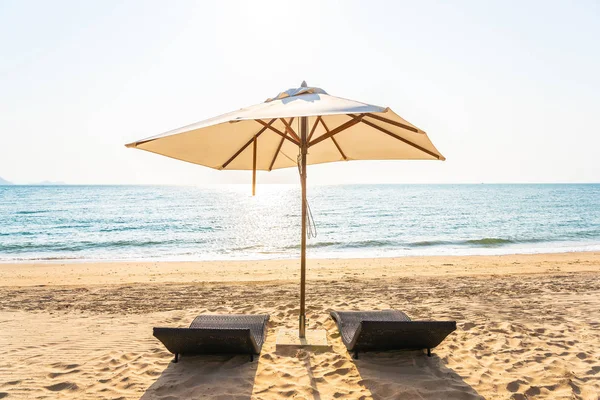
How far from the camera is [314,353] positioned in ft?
14.8

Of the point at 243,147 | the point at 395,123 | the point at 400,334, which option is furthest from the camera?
the point at 243,147

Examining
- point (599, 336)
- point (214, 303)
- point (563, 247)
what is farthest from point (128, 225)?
point (599, 336)

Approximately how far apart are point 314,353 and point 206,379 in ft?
4.15

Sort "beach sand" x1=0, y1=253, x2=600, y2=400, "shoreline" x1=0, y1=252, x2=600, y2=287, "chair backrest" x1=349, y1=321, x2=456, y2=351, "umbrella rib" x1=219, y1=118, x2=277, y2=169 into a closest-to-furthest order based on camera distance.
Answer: "beach sand" x1=0, y1=253, x2=600, y2=400
"chair backrest" x1=349, y1=321, x2=456, y2=351
"umbrella rib" x1=219, y1=118, x2=277, y2=169
"shoreline" x1=0, y1=252, x2=600, y2=287

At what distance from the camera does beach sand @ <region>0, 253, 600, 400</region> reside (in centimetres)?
371

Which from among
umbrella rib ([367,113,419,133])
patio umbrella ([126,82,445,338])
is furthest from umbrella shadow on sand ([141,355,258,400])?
umbrella rib ([367,113,419,133])

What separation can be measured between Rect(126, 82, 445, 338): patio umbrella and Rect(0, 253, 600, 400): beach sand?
112 cm

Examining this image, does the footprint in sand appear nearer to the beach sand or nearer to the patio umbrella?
the beach sand

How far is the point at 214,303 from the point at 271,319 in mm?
1722

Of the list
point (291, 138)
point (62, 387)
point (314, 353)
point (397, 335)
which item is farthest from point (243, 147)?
point (62, 387)

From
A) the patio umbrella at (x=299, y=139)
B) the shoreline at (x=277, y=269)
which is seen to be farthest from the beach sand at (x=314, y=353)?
the shoreline at (x=277, y=269)

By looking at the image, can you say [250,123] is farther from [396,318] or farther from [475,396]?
[475,396]

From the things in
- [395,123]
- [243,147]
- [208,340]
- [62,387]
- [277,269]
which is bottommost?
[277,269]

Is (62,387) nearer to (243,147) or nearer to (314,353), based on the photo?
(314,353)
